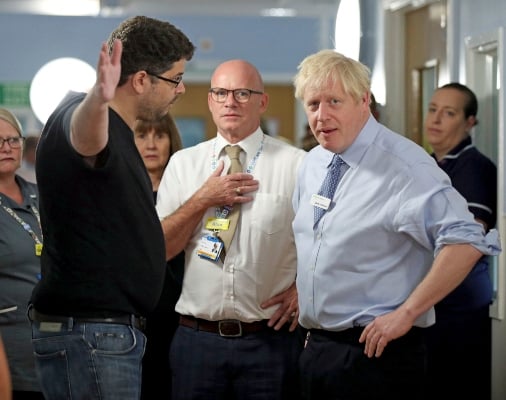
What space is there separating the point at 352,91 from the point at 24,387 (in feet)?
5.35

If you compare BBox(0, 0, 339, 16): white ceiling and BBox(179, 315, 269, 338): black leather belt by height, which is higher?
BBox(0, 0, 339, 16): white ceiling

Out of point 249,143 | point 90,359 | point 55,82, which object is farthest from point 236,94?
point 55,82

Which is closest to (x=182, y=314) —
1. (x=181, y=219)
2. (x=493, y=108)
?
(x=181, y=219)

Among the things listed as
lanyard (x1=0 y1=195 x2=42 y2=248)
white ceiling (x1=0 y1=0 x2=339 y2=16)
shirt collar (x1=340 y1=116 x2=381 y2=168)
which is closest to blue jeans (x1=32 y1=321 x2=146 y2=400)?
shirt collar (x1=340 y1=116 x2=381 y2=168)

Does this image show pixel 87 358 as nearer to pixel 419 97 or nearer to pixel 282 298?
pixel 282 298

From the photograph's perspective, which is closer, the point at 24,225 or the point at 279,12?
the point at 24,225

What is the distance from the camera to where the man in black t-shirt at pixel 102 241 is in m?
2.32

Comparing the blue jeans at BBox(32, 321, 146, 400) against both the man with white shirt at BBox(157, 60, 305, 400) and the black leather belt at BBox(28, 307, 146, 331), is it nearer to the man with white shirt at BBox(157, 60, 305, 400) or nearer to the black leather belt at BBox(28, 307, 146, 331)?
the black leather belt at BBox(28, 307, 146, 331)

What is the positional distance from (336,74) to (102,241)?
917 millimetres

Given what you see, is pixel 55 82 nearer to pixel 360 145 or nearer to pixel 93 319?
pixel 360 145

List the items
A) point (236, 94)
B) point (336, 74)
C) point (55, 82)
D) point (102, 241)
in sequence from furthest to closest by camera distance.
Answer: point (55, 82), point (236, 94), point (336, 74), point (102, 241)

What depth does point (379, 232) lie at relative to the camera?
2.75 m

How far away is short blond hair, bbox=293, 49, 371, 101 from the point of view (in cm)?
285

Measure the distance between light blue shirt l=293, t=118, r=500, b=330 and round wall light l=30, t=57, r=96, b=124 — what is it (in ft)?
17.5
